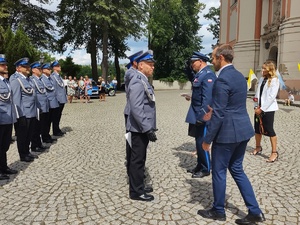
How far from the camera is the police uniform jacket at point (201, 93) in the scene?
4.68 metres

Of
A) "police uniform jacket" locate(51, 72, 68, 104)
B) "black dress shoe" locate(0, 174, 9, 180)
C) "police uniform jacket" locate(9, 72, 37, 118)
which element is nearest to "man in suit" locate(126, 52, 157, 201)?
"black dress shoe" locate(0, 174, 9, 180)

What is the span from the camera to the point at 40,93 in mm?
6867

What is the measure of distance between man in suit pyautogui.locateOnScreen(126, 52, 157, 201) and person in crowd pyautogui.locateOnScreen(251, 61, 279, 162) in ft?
9.02

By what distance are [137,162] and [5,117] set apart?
7.88 feet

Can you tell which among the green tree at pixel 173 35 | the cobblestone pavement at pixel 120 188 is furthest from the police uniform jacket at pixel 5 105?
the green tree at pixel 173 35

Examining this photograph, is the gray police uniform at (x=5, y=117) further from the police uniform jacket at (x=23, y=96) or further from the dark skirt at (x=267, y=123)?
the dark skirt at (x=267, y=123)

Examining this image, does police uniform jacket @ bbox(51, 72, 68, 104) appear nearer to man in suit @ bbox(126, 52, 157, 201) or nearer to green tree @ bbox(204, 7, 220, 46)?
man in suit @ bbox(126, 52, 157, 201)

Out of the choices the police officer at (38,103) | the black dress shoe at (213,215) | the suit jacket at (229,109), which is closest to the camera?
the suit jacket at (229,109)

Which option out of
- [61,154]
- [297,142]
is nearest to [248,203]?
[61,154]

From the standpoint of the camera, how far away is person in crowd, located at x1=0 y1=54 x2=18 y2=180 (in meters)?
4.86

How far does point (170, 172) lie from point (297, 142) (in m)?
3.93

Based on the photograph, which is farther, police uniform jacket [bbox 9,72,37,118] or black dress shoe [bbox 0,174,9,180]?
police uniform jacket [bbox 9,72,37,118]

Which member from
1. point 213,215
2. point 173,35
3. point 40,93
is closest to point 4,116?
point 40,93

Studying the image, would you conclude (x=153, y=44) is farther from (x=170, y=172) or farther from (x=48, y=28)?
(x=170, y=172)
